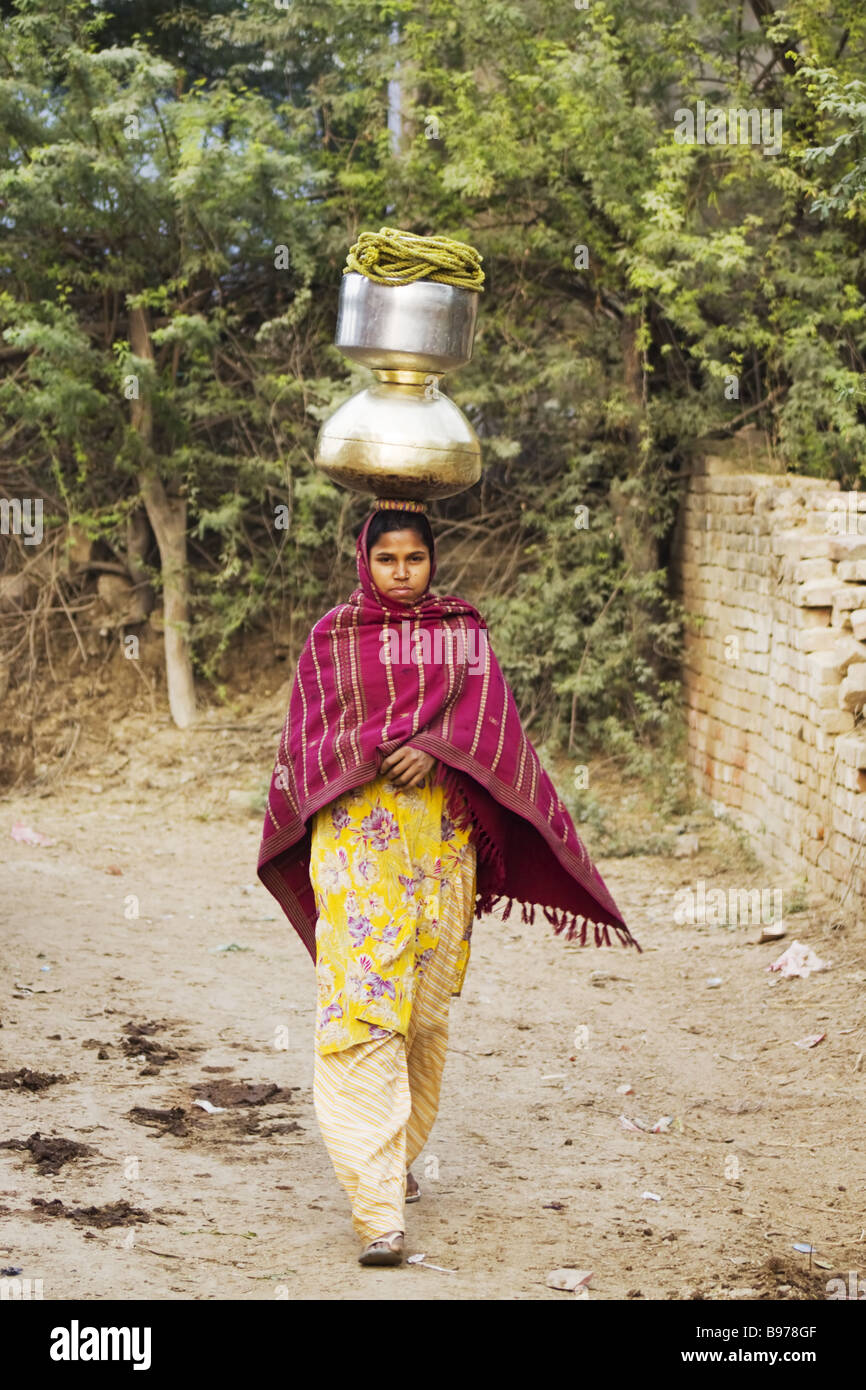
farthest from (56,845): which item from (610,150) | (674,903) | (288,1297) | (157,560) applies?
(288,1297)

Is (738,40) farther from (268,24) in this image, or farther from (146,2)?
(146,2)

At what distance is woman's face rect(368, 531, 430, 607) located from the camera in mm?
3486

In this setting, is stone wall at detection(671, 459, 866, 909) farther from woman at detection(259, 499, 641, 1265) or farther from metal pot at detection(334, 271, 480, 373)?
metal pot at detection(334, 271, 480, 373)

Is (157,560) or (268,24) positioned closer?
(268,24)

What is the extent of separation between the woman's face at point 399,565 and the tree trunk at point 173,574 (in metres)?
7.42

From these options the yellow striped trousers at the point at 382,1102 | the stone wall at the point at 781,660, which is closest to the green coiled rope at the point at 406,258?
the yellow striped trousers at the point at 382,1102

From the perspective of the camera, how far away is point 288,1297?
9.66ft

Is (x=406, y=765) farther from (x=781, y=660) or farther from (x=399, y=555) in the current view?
(x=781, y=660)

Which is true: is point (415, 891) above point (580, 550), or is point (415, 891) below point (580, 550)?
below

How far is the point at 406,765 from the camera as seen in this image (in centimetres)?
341

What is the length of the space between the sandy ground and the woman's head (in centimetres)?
151

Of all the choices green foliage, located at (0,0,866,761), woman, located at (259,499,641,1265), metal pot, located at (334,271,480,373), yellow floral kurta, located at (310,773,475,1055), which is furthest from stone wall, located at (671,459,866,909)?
metal pot, located at (334,271,480,373)

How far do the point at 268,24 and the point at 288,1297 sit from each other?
917cm

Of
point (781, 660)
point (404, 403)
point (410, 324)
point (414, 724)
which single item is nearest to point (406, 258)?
point (410, 324)
